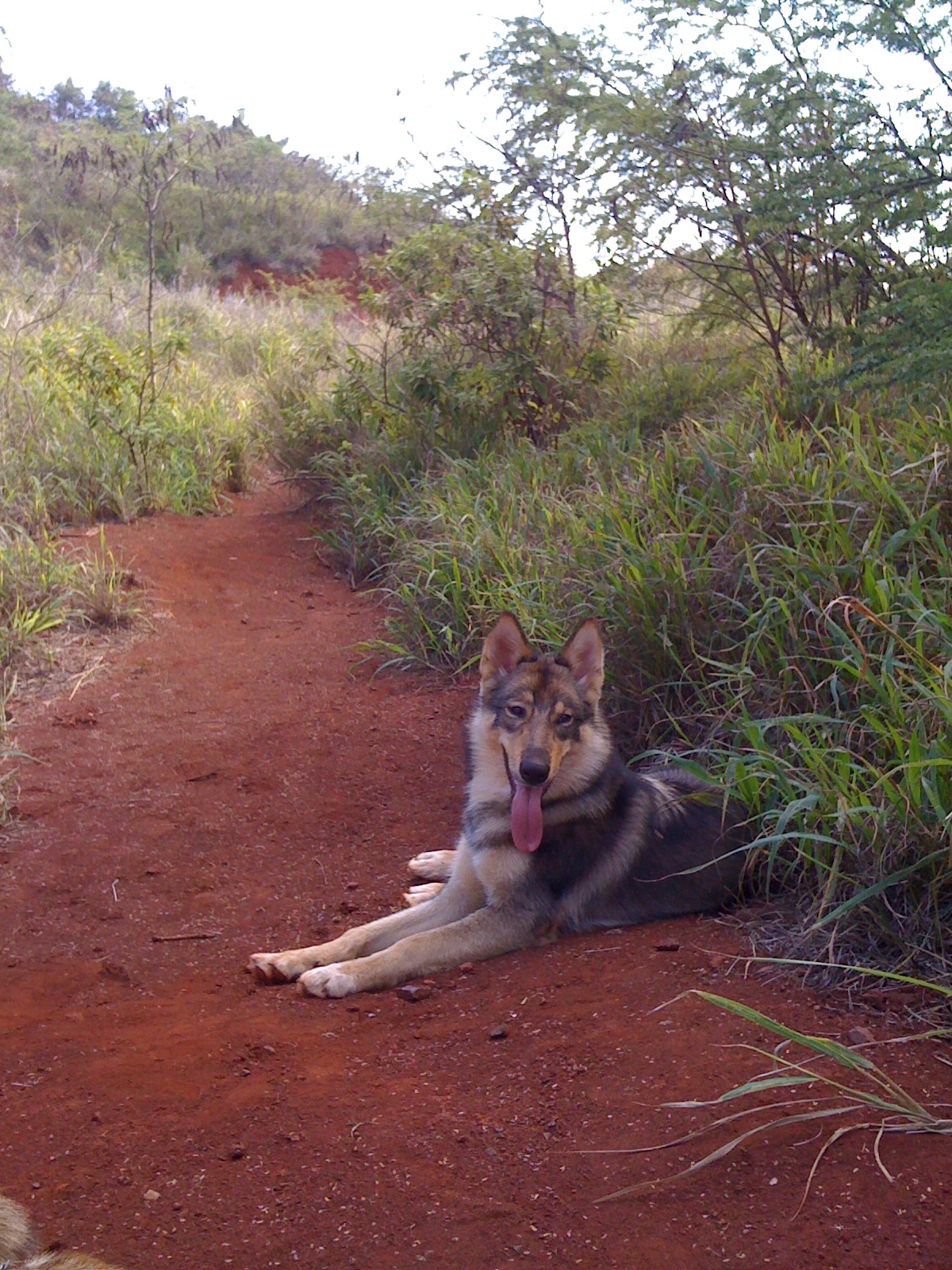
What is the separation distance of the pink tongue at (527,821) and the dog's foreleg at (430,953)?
227 mm

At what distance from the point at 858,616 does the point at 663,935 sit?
4.87ft

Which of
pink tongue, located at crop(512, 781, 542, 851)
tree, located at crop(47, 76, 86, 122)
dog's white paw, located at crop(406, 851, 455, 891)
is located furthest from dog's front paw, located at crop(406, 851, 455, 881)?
tree, located at crop(47, 76, 86, 122)

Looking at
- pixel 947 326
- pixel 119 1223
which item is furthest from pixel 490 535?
pixel 119 1223

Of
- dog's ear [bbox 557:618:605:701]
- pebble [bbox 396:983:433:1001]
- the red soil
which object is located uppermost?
the red soil

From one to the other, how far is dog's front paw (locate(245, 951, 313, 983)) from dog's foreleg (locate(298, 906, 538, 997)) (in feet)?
0.18

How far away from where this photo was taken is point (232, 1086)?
117 inches

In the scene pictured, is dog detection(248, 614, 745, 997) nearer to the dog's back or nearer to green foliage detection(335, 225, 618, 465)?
the dog's back

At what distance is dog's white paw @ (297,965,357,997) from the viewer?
3.66m

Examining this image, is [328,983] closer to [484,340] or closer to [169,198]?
[484,340]

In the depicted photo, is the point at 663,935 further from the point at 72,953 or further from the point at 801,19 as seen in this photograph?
the point at 801,19

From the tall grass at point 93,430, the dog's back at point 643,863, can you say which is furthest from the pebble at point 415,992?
the tall grass at point 93,430

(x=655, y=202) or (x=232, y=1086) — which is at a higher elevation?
(x=655, y=202)

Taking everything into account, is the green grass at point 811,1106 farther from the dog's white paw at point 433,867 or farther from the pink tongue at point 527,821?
the dog's white paw at point 433,867

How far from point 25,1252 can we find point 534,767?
2036 millimetres
